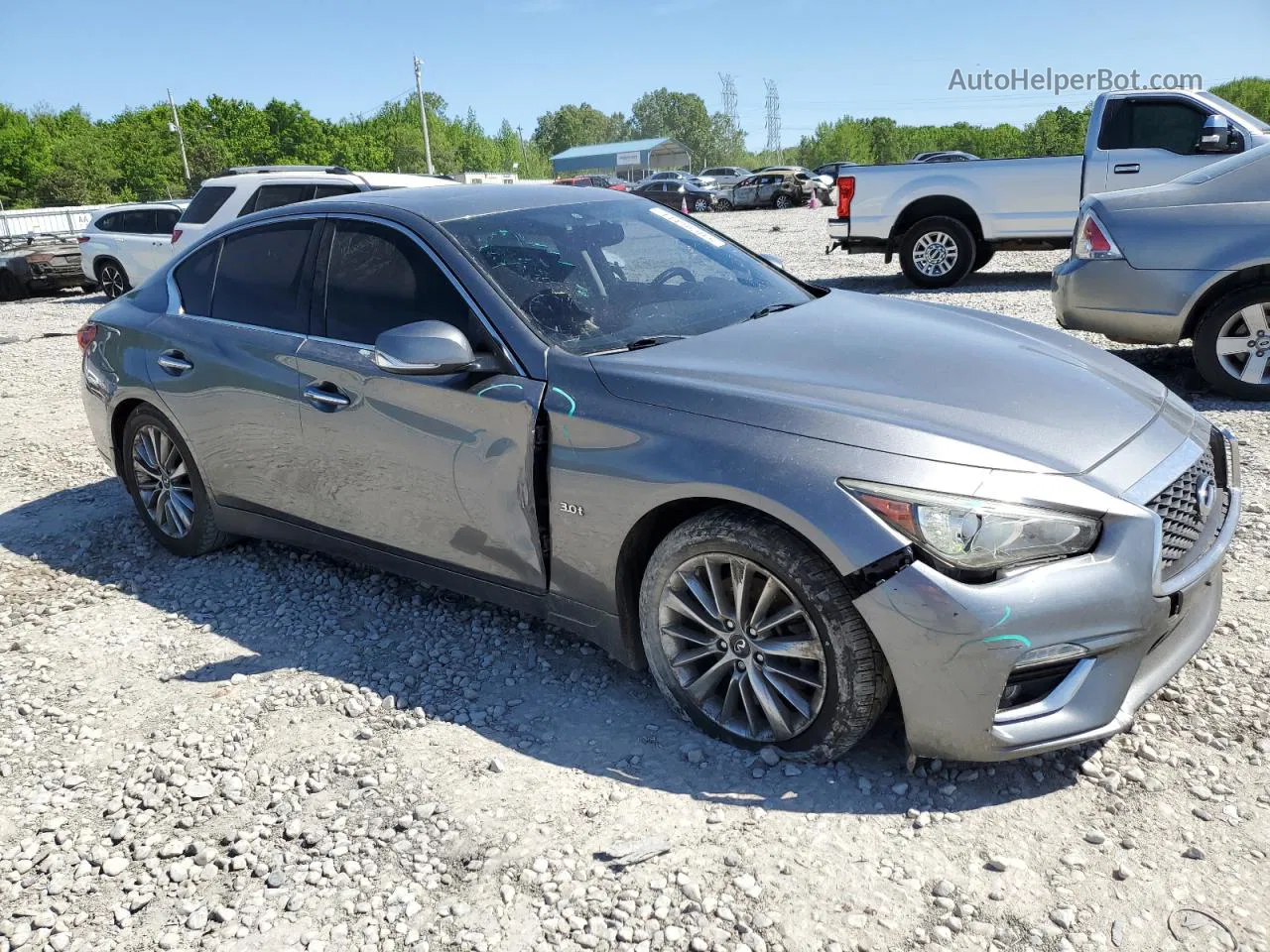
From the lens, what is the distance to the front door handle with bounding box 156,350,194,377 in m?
4.50

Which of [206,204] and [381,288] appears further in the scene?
[206,204]

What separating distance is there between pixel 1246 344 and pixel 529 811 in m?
5.59

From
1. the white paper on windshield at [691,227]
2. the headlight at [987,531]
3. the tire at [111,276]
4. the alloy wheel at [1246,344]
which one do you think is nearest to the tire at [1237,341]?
the alloy wheel at [1246,344]

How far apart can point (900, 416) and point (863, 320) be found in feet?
3.25

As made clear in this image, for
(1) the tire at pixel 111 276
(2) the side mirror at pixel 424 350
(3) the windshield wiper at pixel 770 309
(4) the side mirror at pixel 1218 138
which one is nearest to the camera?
(2) the side mirror at pixel 424 350

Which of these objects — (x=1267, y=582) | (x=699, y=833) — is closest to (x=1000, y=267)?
(x=1267, y=582)

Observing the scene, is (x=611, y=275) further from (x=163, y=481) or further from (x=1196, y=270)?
(x=1196, y=270)

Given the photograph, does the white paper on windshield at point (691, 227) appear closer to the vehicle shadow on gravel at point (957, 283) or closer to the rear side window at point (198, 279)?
the rear side window at point (198, 279)

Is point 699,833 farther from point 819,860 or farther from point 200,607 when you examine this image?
point 200,607

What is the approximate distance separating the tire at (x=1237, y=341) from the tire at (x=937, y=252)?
6045 millimetres

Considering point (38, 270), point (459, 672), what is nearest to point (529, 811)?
point (459, 672)

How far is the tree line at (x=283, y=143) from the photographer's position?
65562 mm

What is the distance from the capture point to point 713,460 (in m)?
2.84

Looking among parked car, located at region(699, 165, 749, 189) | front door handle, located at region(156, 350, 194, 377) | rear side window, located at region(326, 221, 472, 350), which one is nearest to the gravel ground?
front door handle, located at region(156, 350, 194, 377)
